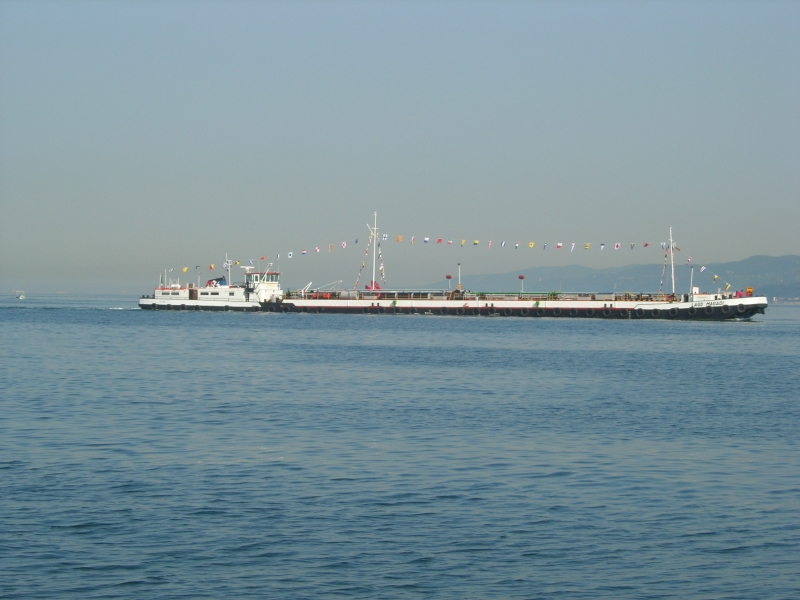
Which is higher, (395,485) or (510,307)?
(510,307)

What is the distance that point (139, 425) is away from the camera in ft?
97.6

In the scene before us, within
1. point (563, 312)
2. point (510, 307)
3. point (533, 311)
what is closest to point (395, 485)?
point (563, 312)

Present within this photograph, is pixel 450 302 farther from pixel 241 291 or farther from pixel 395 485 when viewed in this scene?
pixel 395 485

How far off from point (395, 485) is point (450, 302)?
101151 millimetres

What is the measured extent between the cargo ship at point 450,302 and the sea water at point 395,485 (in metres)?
63.8

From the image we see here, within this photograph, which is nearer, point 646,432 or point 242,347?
point 646,432

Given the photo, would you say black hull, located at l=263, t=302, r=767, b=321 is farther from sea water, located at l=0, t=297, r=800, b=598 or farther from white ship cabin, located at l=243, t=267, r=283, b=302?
sea water, located at l=0, t=297, r=800, b=598

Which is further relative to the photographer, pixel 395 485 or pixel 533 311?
pixel 533 311

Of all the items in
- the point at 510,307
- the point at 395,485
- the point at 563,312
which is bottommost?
the point at 395,485

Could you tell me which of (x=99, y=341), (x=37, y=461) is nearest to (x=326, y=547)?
(x=37, y=461)

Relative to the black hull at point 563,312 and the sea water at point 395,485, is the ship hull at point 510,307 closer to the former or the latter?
the black hull at point 563,312

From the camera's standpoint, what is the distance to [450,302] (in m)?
122

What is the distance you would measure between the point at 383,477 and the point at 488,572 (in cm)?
702

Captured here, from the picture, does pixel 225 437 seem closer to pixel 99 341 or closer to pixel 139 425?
pixel 139 425
